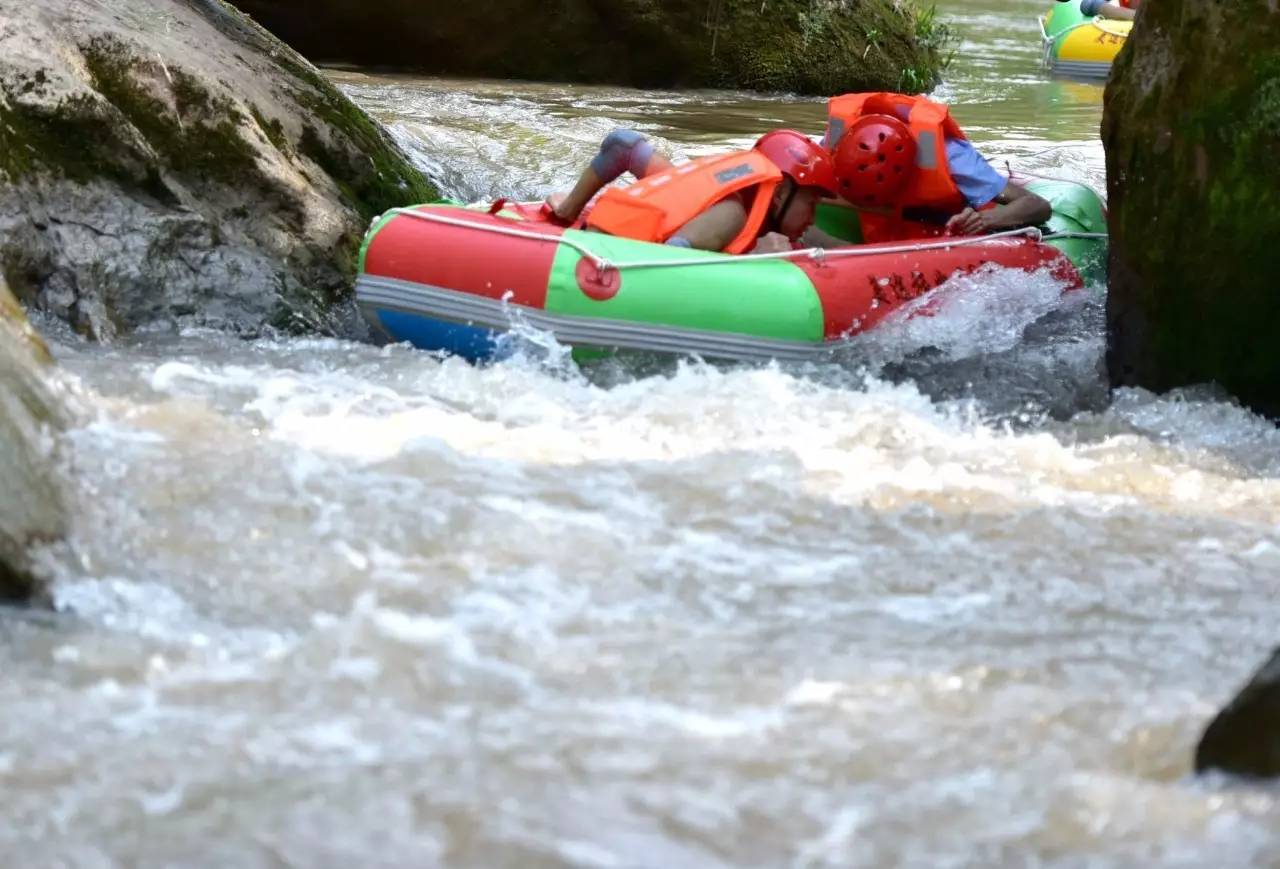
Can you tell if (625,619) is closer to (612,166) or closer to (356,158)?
(612,166)

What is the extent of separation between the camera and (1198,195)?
4879 mm

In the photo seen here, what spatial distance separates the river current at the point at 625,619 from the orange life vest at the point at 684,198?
67cm

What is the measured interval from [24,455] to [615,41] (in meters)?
9.13

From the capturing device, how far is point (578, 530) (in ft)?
11.7

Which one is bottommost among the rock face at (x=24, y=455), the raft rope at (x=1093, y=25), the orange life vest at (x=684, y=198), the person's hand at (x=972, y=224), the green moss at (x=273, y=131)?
the rock face at (x=24, y=455)

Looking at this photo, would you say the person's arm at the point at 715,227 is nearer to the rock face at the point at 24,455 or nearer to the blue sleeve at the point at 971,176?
the blue sleeve at the point at 971,176

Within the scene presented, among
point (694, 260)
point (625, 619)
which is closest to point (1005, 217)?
point (694, 260)

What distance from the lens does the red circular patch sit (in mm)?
5184

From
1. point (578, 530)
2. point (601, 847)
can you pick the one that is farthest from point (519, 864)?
point (578, 530)

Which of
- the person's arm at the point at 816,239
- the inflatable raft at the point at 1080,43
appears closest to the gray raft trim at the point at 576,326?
the person's arm at the point at 816,239

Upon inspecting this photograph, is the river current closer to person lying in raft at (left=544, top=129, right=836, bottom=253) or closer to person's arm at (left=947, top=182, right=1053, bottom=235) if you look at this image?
person lying in raft at (left=544, top=129, right=836, bottom=253)

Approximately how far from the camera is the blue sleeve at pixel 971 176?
5969 millimetres

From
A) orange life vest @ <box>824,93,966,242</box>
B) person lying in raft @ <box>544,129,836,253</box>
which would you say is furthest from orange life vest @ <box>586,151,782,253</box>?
orange life vest @ <box>824,93,966,242</box>

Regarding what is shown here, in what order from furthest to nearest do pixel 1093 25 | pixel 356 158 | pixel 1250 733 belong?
1. pixel 1093 25
2. pixel 356 158
3. pixel 1250 733
